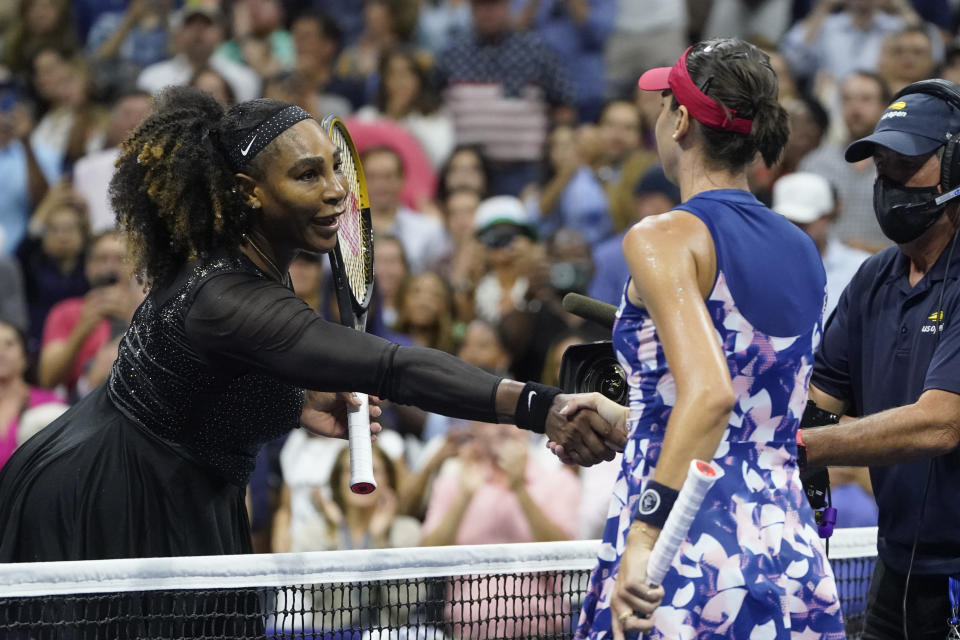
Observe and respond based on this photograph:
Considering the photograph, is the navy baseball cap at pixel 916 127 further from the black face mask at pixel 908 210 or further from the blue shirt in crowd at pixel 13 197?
the blue shirt in crowd at pixel 13 197

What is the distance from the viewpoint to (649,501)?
297 cm

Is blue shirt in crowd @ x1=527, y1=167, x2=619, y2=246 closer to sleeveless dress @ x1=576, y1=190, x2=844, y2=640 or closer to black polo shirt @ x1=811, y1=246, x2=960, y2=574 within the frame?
black polo shirt @ x1=811, y1=246, x2=960, y2=574

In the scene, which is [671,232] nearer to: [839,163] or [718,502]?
[718,502]

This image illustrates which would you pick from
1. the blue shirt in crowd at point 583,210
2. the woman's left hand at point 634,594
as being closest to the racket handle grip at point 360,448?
the woman's left hand at point 634,594

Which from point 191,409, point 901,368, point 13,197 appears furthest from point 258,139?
point 13,197

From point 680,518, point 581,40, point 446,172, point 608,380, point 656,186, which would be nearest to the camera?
point 680,518

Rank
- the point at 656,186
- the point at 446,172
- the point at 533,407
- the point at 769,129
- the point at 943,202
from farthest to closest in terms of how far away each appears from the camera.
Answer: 1. the point at 446,172
2. the point at 656,186
3. the point at 943,202
4. the point at 533,407
5. the point at 769,129

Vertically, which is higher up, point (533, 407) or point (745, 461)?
point (745, 461)

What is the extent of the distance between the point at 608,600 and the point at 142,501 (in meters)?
1.41

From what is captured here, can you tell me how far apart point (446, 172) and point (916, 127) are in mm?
6348

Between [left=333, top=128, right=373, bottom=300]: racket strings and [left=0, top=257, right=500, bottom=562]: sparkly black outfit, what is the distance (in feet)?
1.64

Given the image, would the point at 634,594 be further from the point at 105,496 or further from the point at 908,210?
the point at 908,210

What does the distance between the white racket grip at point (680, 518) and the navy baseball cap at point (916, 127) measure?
1549mm

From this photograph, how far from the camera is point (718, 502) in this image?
3098 mm
